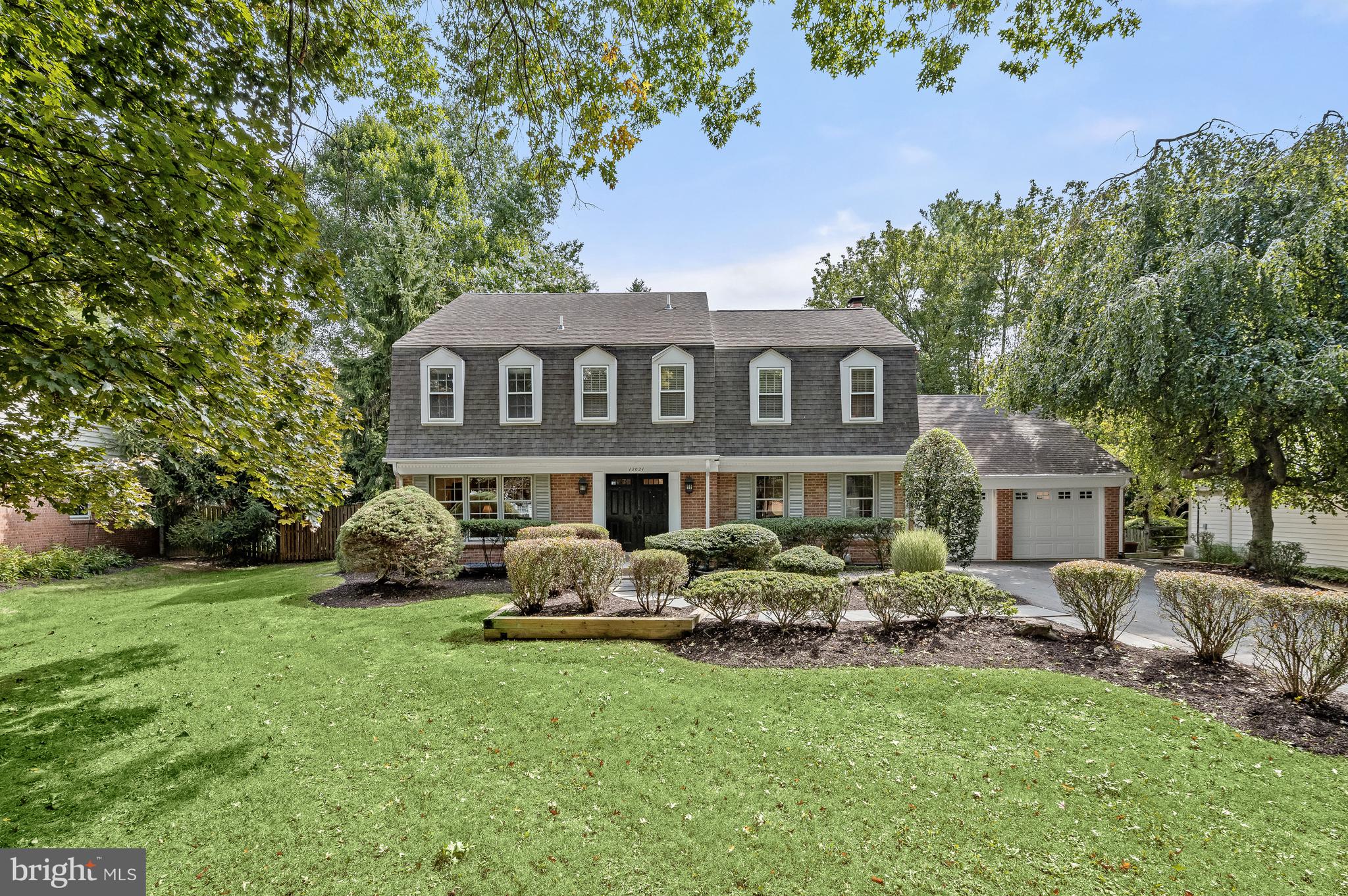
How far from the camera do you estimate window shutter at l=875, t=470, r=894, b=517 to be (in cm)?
1463

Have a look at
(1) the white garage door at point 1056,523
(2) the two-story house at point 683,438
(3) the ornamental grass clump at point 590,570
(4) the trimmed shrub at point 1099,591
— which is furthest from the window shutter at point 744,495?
(4) the trimmed shrub at point 1099,591

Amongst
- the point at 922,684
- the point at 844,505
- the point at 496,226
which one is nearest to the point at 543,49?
the point at 922,684

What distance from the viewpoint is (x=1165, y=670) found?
5.51 metres

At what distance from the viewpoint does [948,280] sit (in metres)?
26.5

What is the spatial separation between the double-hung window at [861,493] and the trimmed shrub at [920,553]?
18.4ft

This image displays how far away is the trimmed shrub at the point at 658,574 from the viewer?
289 inches

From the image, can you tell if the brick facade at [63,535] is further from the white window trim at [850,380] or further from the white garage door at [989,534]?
the white garage door at [989,534]

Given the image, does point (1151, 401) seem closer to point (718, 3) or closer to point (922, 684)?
point (922, 684)

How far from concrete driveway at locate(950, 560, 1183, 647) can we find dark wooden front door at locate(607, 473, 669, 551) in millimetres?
7015

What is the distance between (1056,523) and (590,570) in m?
13.6

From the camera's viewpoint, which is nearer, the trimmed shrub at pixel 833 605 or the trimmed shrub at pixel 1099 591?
the trimmed shrub at pixel 1099 591

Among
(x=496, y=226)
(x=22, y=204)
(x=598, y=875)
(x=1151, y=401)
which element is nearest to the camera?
(x=598, y=875)

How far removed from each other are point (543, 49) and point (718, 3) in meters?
1.73

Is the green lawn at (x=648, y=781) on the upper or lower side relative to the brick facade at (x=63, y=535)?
lower
